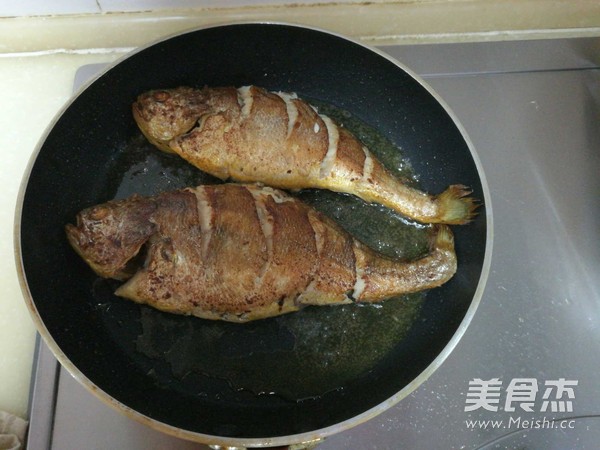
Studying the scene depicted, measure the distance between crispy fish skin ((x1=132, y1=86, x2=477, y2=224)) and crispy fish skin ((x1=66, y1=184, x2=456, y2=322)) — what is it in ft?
0.23

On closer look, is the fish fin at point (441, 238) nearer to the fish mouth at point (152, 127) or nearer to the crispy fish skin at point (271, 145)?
the crispy fish skin at point (271, 145)

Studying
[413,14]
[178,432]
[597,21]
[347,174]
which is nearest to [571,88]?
[597,21]

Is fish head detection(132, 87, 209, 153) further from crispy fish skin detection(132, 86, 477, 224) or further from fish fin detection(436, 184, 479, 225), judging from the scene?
fish fin detection(436, 184, 479, 225)

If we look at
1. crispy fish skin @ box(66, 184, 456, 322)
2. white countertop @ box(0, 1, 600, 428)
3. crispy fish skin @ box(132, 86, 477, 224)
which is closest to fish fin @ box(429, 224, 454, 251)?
crispy fish skin @ box(132, 86, 477, 224)

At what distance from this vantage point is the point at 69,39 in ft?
4.36

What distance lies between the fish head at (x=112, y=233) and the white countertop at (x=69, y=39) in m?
0.31

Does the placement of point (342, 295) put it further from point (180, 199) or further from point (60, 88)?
point (60, 88)

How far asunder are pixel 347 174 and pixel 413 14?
1.66ft

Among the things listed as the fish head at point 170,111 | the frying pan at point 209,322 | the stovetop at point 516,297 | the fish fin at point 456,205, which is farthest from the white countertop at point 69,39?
the fish fin at point 456,205

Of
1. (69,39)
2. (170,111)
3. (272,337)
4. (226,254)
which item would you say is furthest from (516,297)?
(69,39)

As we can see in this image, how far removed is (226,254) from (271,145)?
259 millimetres

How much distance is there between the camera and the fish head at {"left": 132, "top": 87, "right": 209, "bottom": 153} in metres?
1.10

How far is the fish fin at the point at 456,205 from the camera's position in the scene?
1120 mm

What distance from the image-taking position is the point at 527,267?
119 centimetres
